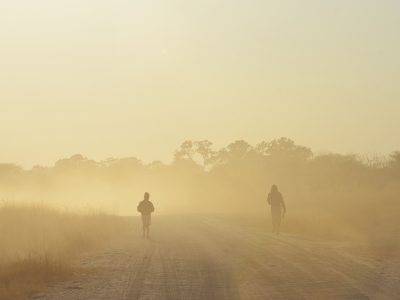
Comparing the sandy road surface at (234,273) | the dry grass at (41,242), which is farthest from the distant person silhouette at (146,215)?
the sandy road surface at (234,273)

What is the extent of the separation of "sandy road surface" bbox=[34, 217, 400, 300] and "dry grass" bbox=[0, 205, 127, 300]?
0.74 m

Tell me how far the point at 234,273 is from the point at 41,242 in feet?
35.0

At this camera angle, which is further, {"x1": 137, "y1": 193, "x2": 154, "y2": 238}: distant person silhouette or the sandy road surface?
{"x1": 137, "y1": 193, "x2": 154, "y2": 238}: distant person silhouette

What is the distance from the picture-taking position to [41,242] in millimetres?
23297

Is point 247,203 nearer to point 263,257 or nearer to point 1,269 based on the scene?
point 263,257

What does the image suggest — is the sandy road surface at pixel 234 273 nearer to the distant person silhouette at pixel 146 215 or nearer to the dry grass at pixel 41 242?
the dry grass at pixel 41 242

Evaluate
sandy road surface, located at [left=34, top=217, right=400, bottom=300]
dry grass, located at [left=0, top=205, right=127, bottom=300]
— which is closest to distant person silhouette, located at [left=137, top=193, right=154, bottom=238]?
dry grass, located at [left=0, top=205, right=127, bottom=300]

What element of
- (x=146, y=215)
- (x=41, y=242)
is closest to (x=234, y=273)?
(x=41, y=242)

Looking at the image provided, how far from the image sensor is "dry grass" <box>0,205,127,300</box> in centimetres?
1453

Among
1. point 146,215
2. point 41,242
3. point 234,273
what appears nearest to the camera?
point 234,273

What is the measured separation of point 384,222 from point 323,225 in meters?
3.25

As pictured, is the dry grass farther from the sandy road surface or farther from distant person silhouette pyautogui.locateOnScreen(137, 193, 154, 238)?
distant person silhouette pyautogui.locateOnScreen(137, 193, 154, 238)

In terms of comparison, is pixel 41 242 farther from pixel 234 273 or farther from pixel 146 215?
pixel 234 273

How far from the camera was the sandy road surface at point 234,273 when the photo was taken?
41.6ft
